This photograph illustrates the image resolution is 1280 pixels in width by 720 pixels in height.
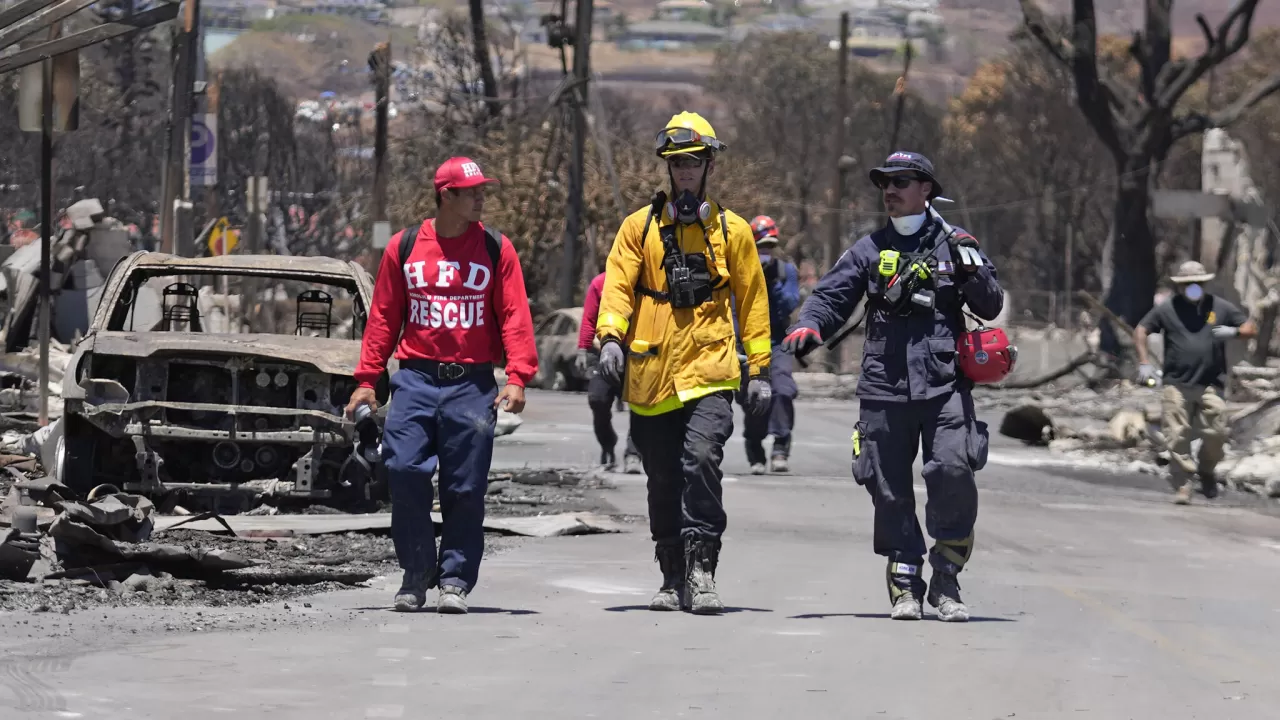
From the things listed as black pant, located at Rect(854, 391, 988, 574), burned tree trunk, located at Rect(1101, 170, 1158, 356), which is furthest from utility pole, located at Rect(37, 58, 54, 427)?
burned tree trunk, located at Rect(1101, 170, 1158, 356)

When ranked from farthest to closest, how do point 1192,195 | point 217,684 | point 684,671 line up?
point 1192,195, point 684,671, point 217,684

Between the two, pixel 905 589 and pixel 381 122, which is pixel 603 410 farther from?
pixel 381 122

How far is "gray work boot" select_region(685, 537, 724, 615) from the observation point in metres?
9.68

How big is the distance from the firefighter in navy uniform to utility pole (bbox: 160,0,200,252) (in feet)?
62.5

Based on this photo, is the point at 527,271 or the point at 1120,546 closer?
the point at 1120,546

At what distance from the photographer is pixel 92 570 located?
10078 mm

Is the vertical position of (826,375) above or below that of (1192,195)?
below

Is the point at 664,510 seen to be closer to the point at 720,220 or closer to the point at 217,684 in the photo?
the point at 720,220

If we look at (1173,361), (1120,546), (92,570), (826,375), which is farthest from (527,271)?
(92,570)

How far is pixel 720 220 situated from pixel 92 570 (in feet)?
10.2

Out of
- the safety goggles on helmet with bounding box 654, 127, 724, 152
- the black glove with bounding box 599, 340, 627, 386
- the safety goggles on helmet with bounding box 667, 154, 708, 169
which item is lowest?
the black glove with bounding box 599, 340, 627, 386

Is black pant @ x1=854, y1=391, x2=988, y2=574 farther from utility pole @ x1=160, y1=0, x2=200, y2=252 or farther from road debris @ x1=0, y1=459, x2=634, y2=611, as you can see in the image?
utility pole @ x1=160, y1=0, x2=200, y2=252

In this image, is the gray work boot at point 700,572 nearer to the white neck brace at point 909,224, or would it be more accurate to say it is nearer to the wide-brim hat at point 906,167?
the white neck brace at point 909,224

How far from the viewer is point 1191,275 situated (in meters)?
17.9
